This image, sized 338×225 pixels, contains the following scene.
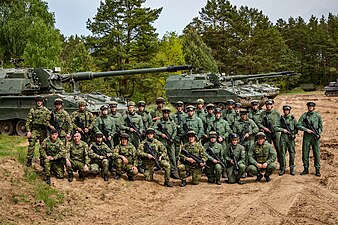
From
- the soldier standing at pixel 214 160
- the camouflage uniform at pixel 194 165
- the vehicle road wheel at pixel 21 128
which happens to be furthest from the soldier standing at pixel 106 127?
the vehicle road wheel at pixel 21 128

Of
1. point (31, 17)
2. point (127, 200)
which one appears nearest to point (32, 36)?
point (31, 17)

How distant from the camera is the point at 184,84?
77.6ft

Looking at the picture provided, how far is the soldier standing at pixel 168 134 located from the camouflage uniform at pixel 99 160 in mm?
1373

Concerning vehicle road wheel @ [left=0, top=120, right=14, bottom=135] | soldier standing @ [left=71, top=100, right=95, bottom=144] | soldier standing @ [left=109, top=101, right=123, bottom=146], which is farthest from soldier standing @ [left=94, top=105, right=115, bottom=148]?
vehicle road wheel @ [left=0, top=120, right=14, bottom=135]

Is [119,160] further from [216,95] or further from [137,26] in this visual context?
[137,26]

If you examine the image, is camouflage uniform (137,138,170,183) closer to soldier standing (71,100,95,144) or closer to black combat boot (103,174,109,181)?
black combat boot (103,174,109,181)

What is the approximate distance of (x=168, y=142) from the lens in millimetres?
10906

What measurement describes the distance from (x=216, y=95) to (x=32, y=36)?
15.3 meters

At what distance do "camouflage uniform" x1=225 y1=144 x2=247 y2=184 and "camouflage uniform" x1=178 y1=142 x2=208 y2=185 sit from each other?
64 cm

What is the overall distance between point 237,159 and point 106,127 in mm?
3338

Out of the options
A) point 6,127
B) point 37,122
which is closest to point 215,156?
point 37,122

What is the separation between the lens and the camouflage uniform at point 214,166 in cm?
1007

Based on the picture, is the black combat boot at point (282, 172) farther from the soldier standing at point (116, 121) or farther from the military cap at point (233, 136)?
the soldier standing at point (116, 121)

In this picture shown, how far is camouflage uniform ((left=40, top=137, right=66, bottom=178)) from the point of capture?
9438 millimetres
